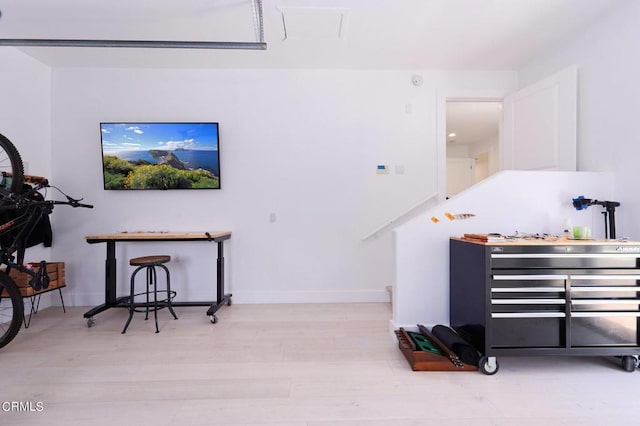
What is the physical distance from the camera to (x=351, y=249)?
3508 millimetres

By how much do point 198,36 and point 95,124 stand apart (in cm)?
181

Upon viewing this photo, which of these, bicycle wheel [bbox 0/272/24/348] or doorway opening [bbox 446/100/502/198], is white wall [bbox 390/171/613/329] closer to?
doorway opening [bbox 446/100/502/198]

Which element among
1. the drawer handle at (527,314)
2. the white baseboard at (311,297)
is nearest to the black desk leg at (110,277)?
the white baseboard at (311,297)

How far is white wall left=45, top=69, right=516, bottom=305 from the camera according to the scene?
3.43 metres

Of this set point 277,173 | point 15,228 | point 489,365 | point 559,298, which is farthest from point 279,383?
point 15,228

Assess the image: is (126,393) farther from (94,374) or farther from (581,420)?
(581,420)

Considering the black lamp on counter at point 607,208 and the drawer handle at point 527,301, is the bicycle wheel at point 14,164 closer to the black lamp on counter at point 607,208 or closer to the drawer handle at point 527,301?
the drawer handle at point 527,301

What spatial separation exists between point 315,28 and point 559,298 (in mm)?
2990

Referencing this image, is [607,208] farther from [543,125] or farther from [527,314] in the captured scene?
[527,314]

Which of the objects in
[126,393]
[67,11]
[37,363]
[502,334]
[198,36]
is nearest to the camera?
[126,393]

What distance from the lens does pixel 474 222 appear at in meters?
2.39

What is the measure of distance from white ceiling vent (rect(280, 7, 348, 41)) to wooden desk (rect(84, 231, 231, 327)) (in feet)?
7.23

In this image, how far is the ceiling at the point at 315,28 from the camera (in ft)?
7.83

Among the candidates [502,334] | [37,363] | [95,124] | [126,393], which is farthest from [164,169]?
[502,334]
